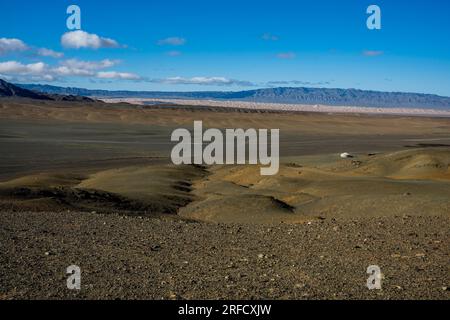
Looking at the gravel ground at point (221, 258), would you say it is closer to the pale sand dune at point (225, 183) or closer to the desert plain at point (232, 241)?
the desert plain at point (232, 241)

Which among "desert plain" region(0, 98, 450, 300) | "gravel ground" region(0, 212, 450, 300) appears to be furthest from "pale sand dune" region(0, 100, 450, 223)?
"gravel ground" region(0, 212, 450, 300)

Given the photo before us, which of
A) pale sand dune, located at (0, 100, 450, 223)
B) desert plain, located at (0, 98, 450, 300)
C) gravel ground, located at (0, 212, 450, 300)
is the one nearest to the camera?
gravel ground, located at (0, 212, 450, 300)

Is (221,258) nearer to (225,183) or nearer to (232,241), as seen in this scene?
(232,241)

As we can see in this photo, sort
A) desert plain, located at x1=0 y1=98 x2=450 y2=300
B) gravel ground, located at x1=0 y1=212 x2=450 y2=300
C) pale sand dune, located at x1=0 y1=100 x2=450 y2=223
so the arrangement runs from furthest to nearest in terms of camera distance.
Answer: pale sand dune, located at x1=0 y1=100 x2=450 y2=223, desert plain, located at x1=0 y1=98 x2=450 y2=300, gravel ground, located at x1=0 y1=212 x2=450 y2=300

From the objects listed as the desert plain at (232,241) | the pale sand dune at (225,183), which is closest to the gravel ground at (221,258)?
the desert plain at (232,241)

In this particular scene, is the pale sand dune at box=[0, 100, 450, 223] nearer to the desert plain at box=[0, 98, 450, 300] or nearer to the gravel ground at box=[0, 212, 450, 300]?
the desert plain at box=[0, 98, 450, 300]

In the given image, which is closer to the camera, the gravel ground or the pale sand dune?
the gravel ground
